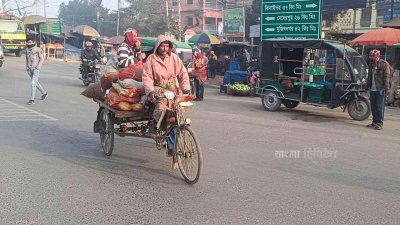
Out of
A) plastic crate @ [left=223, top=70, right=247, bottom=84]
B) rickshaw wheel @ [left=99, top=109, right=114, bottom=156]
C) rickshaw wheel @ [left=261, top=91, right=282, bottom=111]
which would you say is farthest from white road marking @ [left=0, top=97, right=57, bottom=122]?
plastic crate @ [left=223, top=70, right=247, bottom=84]

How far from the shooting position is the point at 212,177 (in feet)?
18.3

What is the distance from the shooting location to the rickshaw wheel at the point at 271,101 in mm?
12164

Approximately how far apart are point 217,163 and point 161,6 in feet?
160

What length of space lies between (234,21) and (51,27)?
20.6 metres

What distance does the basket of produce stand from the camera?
16.4 m

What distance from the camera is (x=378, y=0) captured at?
984 inches

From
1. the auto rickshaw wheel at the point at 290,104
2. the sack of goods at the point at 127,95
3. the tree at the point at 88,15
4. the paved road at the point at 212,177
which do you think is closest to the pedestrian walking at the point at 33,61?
the paved road at the point at 212,177

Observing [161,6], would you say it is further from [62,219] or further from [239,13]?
[62,219]

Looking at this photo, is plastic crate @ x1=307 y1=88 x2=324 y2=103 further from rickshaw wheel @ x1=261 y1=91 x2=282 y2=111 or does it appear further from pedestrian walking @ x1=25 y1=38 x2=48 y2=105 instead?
pedestrian walking @ x1=25 y1=38 x2=48 y2=105

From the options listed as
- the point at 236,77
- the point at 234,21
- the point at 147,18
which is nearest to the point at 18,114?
the point at 236,77

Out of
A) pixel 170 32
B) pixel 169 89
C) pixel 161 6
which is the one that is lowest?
pixel 169 89

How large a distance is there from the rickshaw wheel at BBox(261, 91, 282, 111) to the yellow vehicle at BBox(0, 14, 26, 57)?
2564 cm

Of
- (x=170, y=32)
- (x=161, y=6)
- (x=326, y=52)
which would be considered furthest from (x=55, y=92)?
(x=161, y=6)

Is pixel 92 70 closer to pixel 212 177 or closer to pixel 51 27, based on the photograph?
pixel 212 177
